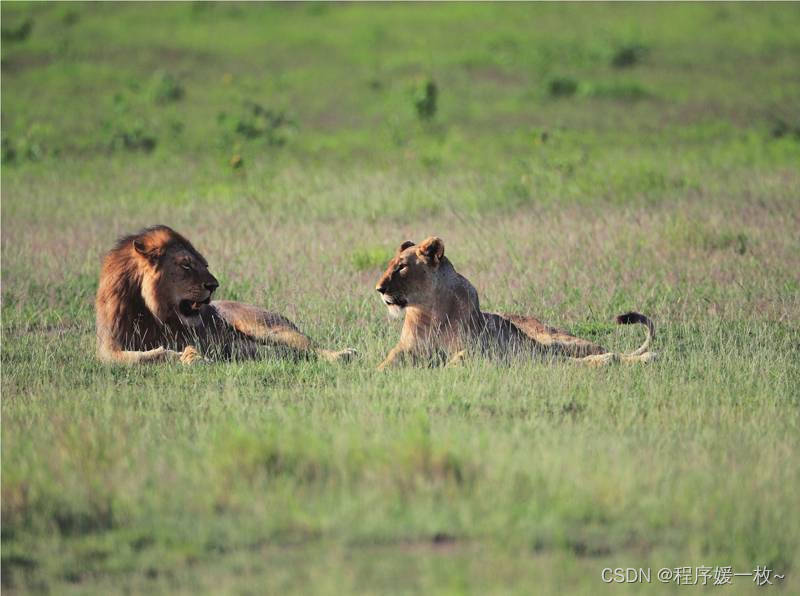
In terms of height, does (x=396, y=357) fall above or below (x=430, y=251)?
below

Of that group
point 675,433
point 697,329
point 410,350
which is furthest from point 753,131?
point 675,433

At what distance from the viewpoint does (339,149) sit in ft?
67.9

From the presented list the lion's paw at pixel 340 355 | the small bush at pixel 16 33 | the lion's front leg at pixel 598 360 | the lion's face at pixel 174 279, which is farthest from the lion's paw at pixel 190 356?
the small bush at pixel 16 33

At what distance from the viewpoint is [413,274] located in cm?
834

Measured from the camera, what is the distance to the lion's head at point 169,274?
818cm

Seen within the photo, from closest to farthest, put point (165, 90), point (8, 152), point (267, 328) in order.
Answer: point (267, 328) < point (8, 152) < point (165, 90)

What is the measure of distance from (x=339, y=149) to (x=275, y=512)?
1576cm

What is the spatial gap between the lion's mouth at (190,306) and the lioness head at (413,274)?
101 cm

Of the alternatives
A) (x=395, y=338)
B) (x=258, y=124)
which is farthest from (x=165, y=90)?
(x=395, y=338)

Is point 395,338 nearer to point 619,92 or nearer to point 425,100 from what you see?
point 425,100

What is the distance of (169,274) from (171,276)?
2 cm

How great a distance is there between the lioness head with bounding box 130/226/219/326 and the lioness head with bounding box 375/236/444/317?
3.28ft

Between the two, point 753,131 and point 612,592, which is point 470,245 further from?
point 753,131

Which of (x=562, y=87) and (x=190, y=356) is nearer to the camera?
(x=190, y=356)
